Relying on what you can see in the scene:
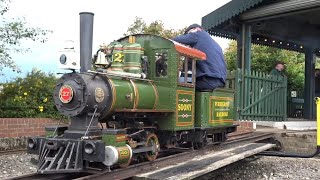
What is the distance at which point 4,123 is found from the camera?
970 cm

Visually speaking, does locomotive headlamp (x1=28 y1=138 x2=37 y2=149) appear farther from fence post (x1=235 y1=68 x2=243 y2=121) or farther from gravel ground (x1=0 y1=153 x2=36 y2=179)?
fence post (x1=235 y1=68 x2=243 y2=121)

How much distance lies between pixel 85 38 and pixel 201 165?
259 cm

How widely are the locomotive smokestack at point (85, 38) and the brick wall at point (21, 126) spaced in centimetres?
464

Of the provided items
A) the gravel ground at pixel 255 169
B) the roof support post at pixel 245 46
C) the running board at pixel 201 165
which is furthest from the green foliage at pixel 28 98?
the roof support post at pixel 245 46

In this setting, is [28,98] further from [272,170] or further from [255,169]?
[272,170]

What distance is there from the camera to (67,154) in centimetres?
549

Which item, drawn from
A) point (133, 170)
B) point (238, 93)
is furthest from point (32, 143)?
point (238, 93)

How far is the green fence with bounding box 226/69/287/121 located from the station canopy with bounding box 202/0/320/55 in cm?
182

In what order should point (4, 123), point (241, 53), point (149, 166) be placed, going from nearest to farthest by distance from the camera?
point (149, 166) < point (4, 123) < point (241, 53)

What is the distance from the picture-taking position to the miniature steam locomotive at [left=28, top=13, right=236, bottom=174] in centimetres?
549

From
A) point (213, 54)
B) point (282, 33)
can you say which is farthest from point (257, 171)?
point (282, 33)

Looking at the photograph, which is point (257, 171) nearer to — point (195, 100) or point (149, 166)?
point (195, 100)

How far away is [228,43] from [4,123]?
27.6 metres

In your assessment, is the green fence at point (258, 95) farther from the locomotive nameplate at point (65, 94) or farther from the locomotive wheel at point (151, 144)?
the locomotive nameplate at point (65, 94)
